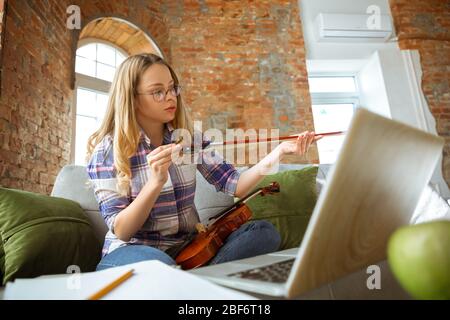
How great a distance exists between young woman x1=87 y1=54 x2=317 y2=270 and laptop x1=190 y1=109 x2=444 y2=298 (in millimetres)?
417

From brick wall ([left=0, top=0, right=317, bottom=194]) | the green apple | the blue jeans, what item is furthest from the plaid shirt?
brick wall ([left=0, top=0, right=317, bottom=194])

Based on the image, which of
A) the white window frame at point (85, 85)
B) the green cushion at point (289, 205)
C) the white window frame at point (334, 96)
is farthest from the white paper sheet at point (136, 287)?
the white window frame at point (334, 96)

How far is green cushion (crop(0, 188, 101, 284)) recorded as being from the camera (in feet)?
2.90

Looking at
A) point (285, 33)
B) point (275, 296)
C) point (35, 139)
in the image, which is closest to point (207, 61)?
point (285, 33)

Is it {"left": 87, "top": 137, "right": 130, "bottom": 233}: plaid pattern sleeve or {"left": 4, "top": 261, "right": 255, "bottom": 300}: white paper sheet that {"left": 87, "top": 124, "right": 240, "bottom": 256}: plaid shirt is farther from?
{"left": 4, "top": 261, "right": 255, "bottom": 300}: white paper sheet

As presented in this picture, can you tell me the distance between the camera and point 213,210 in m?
1.56

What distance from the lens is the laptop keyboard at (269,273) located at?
0.43 meters

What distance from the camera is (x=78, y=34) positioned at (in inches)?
107

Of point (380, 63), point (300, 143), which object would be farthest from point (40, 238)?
point (380, 63)

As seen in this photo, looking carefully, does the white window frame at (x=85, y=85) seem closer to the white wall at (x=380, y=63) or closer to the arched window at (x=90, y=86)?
the arched window at (x=90, y=86)

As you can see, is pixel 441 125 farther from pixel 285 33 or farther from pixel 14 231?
pixel 14 231

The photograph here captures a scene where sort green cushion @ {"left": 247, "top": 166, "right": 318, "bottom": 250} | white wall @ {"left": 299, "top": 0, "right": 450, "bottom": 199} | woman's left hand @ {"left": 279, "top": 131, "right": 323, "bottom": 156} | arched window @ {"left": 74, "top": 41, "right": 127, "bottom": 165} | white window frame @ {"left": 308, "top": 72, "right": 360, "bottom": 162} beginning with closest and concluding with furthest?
woman's left hand @ {"left": 279, "top": 131, "right": 323, "bottom": 156} < green cushion @ {"left": 247, "top": 166, "right": 318, "bottom": 250} < arched window @ {"left": 74, "top": 41, "right": 127, "bottom": 165} < white wall @ {"left": 299, "top": 0, "right": 450, "bottom": 199} < white window frame @ {"left": 308, "top": 72, "right": 360, "bottom": 162}

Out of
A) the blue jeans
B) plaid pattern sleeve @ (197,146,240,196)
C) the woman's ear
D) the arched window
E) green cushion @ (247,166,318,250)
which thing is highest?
the arched window

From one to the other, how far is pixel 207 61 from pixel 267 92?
71 cm
